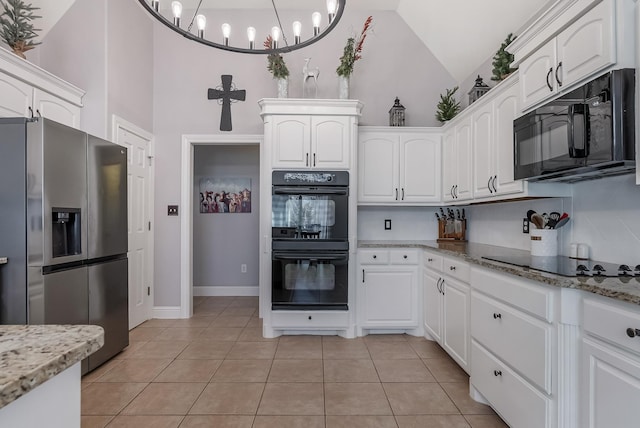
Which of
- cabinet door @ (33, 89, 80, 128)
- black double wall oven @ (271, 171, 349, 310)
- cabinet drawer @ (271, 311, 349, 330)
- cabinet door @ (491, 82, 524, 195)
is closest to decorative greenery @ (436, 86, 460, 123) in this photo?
cabinet door @ (491, 82, 524, 195)

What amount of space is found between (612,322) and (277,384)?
6.35 ft

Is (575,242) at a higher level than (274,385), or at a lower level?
higher

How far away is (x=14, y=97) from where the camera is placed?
243cm

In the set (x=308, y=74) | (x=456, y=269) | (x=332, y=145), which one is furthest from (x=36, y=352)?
(x=308, y=74)

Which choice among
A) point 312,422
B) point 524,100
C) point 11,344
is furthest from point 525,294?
point 11,344

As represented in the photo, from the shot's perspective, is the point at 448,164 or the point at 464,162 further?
the point at 448,164

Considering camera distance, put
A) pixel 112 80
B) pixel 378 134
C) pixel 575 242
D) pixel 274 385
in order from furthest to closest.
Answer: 1. pixel 378 134
2. pixel 112 80
3. pixel 274 385
4. pixel 575 242

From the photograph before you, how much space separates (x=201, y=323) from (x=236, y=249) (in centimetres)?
162

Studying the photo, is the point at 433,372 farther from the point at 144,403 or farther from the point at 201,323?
the point at 201,323

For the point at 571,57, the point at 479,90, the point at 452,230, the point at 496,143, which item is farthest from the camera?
the point at 452,230

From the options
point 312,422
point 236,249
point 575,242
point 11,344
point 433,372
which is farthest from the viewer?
point 236,249

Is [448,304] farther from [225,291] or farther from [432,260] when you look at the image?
[225,291]

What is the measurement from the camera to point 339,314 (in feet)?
10.9

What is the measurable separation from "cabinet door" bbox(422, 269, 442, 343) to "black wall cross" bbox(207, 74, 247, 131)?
2681 mm
